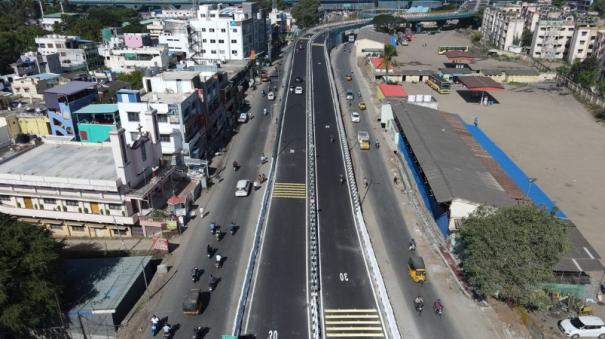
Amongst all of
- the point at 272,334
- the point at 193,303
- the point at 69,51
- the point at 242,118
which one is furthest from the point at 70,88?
the point at 69,51

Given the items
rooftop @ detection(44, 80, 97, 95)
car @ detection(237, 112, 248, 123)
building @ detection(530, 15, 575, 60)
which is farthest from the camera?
building @ detection(530, 15, 575, 60)

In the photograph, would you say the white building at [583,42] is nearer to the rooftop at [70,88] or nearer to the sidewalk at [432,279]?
the sidewalk at [432,279]

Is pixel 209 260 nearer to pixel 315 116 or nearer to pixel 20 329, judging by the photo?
pixel 20 329

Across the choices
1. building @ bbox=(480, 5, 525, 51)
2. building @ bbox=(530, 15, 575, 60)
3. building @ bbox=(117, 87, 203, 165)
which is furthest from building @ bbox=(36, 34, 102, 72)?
building @ bbox=(530, 15, 575, 60)

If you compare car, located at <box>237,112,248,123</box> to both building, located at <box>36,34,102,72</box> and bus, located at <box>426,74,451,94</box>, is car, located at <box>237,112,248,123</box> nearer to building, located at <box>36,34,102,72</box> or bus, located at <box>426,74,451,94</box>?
bus, located at <box>426,74,451,94</box>

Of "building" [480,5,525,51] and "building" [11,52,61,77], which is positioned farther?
"building" [480,5,525,51]

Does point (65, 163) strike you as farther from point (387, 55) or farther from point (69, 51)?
point (69, 51)
